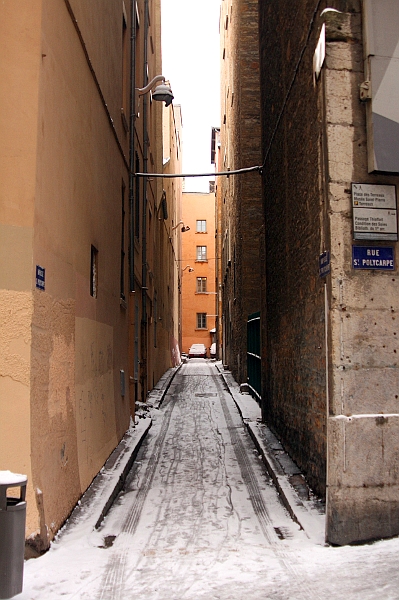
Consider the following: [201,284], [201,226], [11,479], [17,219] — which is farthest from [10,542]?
[201,226]

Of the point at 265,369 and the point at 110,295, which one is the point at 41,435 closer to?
the point at 110,295

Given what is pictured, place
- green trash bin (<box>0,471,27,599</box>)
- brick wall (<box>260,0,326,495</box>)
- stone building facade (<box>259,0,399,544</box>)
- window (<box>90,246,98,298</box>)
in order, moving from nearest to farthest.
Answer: green trash bin (<box>0,471,27,599</box>)
stone building facade (<box>259,0,399,544</box>)
brick wall (<box>260,0,326,495</box>)
window (<box>90,246,98,298</box>)

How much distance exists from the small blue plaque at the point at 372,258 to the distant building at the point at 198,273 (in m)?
43.7

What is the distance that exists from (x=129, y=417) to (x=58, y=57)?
261 inches

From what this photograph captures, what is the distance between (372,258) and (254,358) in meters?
9.44

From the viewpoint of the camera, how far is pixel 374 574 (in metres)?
4.55

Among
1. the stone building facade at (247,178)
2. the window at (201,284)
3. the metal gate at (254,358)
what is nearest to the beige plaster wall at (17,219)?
the metal gate at (254,358)

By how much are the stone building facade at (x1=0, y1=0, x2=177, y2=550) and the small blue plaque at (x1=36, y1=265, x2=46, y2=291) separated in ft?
0.05

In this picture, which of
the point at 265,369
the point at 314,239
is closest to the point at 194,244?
the point at 265,369

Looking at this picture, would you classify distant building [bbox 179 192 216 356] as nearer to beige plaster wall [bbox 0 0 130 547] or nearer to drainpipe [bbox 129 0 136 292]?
drainpipe [bbox 129 0 136 292]

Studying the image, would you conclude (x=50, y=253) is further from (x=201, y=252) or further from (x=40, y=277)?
(x=201, y=252)

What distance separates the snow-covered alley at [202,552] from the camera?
4.33 m

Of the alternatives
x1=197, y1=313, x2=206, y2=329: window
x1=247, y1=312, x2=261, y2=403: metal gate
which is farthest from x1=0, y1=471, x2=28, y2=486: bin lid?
x1=197, y1=313, x2=206, y2=329: window

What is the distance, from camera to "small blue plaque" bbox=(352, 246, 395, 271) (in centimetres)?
562
